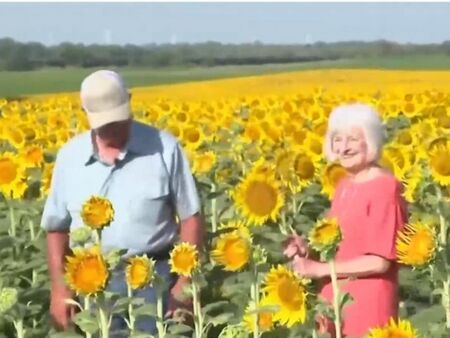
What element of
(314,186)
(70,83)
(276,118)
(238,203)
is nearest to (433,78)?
(70,83)

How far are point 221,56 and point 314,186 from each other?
36664 mm

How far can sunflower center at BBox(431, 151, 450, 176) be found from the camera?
3.82 meters

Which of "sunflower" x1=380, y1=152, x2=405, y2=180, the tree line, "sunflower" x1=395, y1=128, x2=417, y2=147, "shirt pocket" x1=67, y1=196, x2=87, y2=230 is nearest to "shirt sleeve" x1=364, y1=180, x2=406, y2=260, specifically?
"shirt pocket" x1=67, y1=196, x2=87, y2=230

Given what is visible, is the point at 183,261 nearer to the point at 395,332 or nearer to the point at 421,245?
the point at 421,245

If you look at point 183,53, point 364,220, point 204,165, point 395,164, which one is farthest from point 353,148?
point 183,53

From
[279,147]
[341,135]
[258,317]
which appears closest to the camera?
[258,317]

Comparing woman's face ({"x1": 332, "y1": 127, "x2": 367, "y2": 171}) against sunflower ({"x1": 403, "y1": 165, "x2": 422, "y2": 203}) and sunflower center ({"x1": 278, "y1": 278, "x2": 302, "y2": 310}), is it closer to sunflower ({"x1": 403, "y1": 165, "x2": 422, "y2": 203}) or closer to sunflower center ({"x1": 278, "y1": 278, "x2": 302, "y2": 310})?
sunflower center ({"x1": 278, "y1": 278, "x2": 302, "y2": 310})

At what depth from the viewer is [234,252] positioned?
115 inches

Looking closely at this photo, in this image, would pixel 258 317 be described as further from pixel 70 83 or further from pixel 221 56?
pixel 221 56

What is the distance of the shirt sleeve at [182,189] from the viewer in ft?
11.8

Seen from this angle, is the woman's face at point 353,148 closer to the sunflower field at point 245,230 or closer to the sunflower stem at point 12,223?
the sunflower field at point 245,230

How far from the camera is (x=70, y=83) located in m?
31.4

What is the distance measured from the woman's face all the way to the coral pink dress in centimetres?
5

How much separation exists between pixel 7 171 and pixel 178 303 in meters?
1.94
